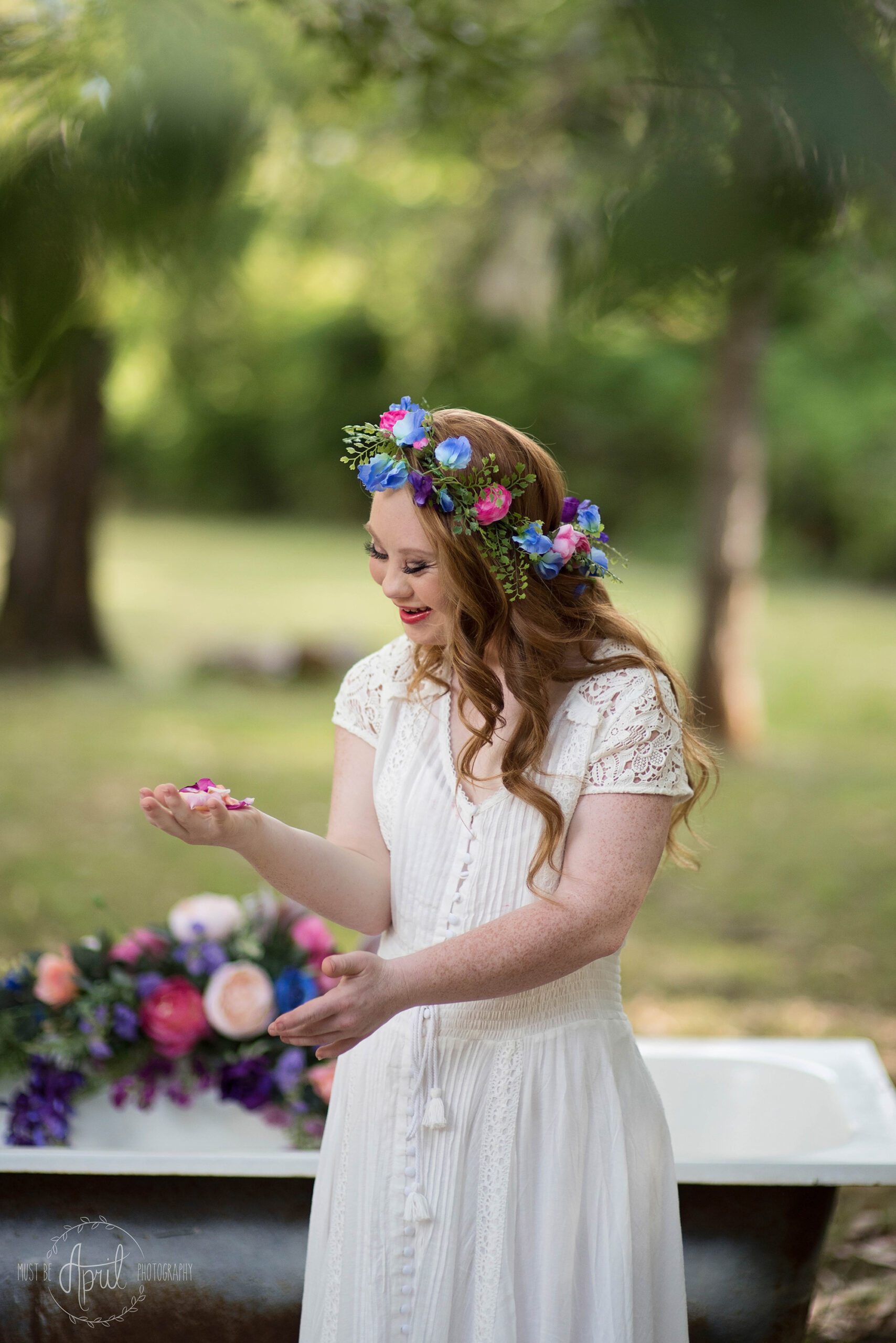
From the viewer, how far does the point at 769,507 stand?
11.5m

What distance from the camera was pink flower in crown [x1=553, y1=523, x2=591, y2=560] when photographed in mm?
1405

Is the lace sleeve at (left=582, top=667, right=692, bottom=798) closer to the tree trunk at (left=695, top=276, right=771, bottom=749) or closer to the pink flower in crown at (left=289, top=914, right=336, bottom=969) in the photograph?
the pink flower in crown at (left=289, top=914, right=336, bottom=969)

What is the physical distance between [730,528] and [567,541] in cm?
523

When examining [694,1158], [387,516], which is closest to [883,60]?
[387,516]

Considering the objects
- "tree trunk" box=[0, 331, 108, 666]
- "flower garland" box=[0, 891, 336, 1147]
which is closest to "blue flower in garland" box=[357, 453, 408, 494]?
"flower garland" box=[0, 891, 336, 1147]

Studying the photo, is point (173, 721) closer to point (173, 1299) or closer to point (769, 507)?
point (173, 1299)

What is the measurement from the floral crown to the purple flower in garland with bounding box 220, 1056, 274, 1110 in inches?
50.4

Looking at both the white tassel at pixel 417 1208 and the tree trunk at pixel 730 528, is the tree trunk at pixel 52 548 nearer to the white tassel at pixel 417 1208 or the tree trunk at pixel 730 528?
the tree trunk at pixel 730 528

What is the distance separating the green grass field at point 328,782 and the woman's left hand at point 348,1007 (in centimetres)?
57

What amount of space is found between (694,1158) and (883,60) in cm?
165

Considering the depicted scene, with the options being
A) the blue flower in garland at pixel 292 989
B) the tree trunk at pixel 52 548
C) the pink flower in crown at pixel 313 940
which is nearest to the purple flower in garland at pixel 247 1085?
the blue flower in garland at pixel 292 989

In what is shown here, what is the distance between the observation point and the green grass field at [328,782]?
455 centimetres

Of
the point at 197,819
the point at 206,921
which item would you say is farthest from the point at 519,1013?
the point at 206,921

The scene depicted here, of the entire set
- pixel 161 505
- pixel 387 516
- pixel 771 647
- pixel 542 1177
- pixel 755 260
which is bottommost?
pixel 542 1177
